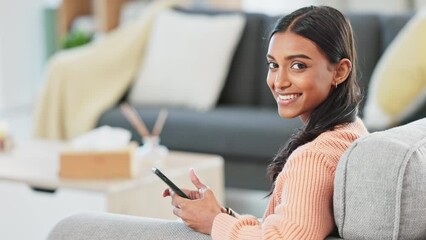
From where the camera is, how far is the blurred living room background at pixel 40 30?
5375 mm

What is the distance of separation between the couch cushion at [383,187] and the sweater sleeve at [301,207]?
0.13 feet

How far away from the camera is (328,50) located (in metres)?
1.58

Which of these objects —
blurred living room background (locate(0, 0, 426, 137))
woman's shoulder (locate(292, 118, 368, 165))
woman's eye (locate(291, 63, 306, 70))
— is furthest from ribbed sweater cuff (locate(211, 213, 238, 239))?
blurred living room background (locate(0, 0, 426, 137))

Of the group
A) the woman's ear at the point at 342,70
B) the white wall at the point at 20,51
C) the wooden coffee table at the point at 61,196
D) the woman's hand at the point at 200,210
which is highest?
the woman's ear at the point at 342,70

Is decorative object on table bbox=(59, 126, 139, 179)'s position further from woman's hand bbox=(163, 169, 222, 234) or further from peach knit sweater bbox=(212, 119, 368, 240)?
peach knit sweater bbox=(212, 119, 368, 240)

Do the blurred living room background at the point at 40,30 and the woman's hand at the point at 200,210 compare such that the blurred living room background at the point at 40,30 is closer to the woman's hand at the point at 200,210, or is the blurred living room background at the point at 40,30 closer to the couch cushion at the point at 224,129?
the couch cushion at the point at 224,129

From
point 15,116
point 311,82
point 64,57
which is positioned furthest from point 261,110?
point 311,82

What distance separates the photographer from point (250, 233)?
4.90 feet

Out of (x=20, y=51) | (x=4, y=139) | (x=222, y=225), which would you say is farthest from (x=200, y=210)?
(x=20, y=51)

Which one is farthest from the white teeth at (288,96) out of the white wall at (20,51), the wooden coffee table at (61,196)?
the white wall at (20,51)

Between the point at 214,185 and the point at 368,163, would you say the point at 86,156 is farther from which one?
the point at 368,163

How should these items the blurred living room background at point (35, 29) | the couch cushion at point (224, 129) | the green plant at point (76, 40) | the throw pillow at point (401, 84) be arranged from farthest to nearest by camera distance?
1. the blurred living room background at point (35, 29)
2. the green plant at point (76, 40)
3. the couch cushion at point (224, 129)
4. the throw pillow at point (401, 84)

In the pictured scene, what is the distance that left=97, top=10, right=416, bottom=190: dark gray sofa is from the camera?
151 inches

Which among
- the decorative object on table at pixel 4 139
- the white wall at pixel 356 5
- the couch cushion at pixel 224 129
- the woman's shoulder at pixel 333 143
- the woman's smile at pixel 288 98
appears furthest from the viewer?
the white wall at pixel 356 5
